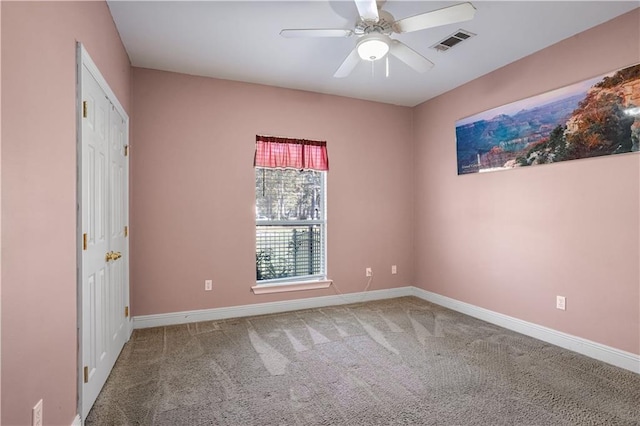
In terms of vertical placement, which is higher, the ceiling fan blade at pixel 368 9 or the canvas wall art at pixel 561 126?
the ceiling fan blade at pixel 368 9

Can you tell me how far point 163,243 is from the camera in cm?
365

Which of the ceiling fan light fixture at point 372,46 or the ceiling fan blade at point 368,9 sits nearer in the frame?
the ceiling fan blade at point 368,9

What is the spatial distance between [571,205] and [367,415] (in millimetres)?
2574

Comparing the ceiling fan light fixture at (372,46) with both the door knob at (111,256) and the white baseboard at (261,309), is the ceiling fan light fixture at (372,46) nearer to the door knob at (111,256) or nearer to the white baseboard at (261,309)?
the door knob at (111,256)

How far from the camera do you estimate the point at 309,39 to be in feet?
9.73

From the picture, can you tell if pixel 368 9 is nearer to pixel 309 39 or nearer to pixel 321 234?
pixel 309 39

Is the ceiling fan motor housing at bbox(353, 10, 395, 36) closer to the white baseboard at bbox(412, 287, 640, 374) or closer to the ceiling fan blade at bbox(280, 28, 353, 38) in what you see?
the ceiling fan blade at bbox(280, 28, 353, 38)

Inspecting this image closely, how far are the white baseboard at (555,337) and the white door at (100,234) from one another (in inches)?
147

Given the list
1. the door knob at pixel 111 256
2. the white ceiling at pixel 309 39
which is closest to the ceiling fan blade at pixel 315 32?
the white ceiling at pixel 309 39

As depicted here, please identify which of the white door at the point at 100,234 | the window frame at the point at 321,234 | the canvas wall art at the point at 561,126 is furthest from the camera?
the window frame at the point at 321,234

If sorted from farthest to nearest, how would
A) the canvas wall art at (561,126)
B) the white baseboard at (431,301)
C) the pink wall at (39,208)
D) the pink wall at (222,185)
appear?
the pink wall at (222,185) < the white baseboard at (431,301) < the canvas wall art at (561,126) < the pink wall at (39,208)

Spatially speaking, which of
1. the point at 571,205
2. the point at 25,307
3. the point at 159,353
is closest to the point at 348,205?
the point at 571,205

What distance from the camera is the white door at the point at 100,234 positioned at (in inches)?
77.3

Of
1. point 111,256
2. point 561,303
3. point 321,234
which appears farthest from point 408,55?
point 111,256
